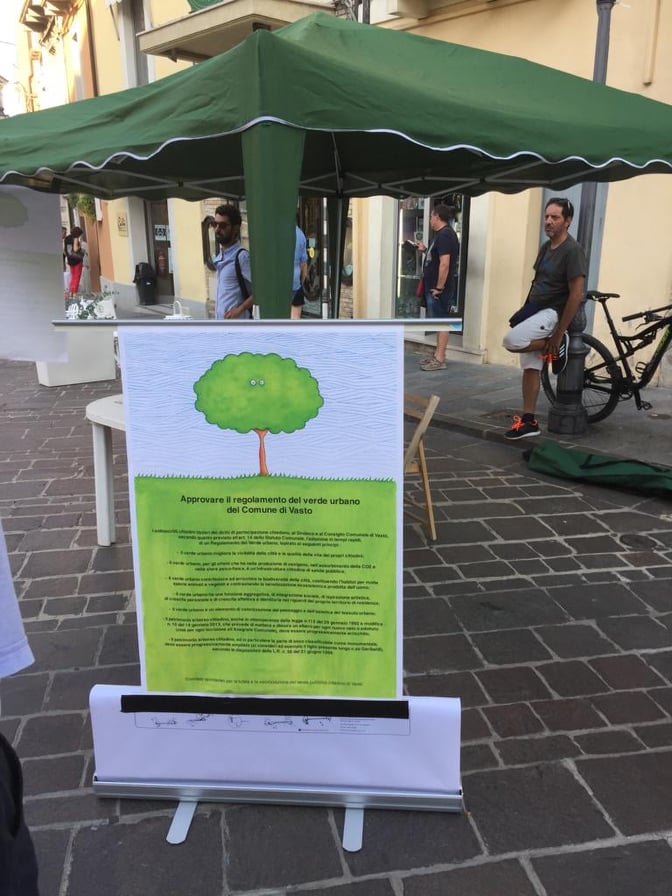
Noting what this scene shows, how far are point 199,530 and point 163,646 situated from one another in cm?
38

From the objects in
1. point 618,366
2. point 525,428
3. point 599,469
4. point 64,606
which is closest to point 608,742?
point 64,606

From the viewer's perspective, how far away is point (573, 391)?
20.2 feet

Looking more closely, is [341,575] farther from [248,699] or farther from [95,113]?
[95,113]

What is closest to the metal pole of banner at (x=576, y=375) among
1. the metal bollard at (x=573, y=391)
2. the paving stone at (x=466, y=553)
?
the metal bollard at (x=573, y=391)

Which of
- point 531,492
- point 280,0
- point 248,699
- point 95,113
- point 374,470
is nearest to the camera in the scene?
point 374,470

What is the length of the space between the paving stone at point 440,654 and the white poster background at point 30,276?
1840 millimetres

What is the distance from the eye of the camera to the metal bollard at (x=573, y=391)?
612cm

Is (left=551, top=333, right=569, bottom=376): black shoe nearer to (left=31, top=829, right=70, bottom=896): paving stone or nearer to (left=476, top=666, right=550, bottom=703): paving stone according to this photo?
(left=476, top=666, right=550, bottom=703): paving stone

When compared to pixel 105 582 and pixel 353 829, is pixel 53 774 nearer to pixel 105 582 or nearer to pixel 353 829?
pixel 353 829

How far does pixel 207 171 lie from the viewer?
17.4ft

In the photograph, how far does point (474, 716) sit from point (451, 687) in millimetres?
195

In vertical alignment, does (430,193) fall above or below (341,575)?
above

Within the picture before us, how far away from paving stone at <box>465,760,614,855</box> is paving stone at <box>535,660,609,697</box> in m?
0.46

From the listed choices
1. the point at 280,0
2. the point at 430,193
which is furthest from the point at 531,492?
the point at 280,0
